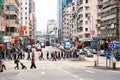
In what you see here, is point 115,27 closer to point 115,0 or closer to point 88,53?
point 115,0

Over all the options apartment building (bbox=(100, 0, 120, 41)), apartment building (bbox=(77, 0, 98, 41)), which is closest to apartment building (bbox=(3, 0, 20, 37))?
apartment building (bbox=(100, 0, 120, 41))

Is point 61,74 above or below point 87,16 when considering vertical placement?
below

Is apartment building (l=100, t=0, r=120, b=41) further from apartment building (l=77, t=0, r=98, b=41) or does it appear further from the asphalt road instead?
the asphalt road

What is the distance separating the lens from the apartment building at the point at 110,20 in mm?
105625

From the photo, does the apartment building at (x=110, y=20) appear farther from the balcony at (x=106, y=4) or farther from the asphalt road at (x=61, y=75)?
the asphalt road at (x=61, y=75)

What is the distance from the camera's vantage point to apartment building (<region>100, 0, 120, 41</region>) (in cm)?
10562

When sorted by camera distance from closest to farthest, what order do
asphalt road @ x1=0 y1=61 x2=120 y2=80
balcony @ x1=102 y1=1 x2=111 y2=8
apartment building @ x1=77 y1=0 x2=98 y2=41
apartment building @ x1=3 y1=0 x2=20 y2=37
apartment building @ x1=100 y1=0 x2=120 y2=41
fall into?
asphalt road @ x1=0 y1=61 x2=120 y2=80
apartment building @ x1=100 y1=0 x2=120 y2=41
apartment building @ x1=3 y1=0 x2=20 y2=37
balcony @ x1=102 y1=1 x2=111 y2=8
apartment building @ x1=77 y1=0 x2=98 y2=41

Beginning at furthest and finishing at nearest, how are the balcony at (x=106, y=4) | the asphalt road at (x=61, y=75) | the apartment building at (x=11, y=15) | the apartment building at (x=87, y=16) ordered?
the apartment building at (x=87, y=16), the balcony at (x=106, y=4), the apartment building at (x=11, y=15), the asphalt road at (x=61, y=75)

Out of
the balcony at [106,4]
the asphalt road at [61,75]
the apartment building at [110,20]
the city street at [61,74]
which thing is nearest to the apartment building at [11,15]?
the apartment building at [110,20]

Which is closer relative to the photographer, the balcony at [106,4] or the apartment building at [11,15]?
the apartment building at [11,15]

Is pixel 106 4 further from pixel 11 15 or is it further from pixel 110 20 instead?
pixel 11 15

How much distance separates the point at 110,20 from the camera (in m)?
112

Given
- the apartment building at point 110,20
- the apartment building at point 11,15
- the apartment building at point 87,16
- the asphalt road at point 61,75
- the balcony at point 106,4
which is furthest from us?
the apartment building at point 87,16

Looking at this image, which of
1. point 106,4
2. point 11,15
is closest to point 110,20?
point 106,4
